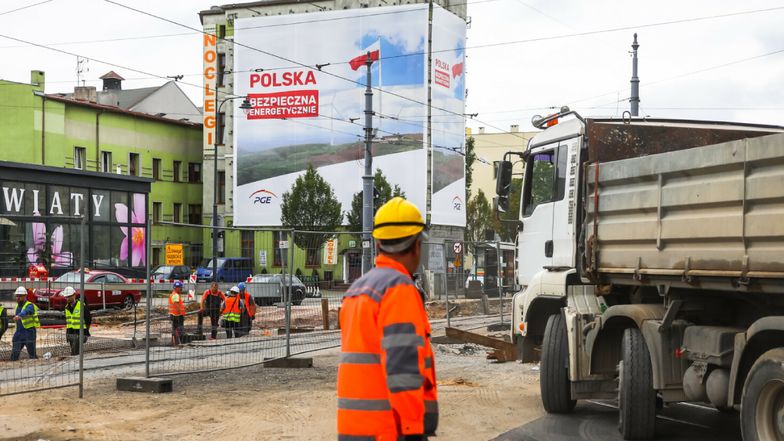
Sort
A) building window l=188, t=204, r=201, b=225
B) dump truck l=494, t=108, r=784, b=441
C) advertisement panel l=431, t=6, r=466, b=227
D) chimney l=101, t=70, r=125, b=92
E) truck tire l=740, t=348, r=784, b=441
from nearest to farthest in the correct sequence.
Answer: truck tire l=740, t=348, r=784, b=441 → dump truck l=494, t=108, r=784, b=441 → advertisement panel l=431, t=6, r=466, b=227 → building window l=188, t=204, r=201, b=225 → chimney l=101, t=70, r=125, b=92

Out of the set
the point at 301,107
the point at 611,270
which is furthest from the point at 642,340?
the point at 301,107

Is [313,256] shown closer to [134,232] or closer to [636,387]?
[636,387]

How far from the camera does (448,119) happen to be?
59.1m

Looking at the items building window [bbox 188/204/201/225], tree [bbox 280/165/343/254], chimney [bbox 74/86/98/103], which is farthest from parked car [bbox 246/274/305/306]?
chimney [bbox 74/86/98/103]

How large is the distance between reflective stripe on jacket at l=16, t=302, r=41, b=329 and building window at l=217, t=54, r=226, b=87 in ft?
162

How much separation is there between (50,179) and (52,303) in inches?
1016

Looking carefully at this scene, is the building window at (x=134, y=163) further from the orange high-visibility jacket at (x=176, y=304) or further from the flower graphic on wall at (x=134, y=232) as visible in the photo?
the orange high-visibility jacket at (x=176, y=304)

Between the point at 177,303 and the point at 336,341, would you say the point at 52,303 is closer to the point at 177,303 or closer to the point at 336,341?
the point at 177,303

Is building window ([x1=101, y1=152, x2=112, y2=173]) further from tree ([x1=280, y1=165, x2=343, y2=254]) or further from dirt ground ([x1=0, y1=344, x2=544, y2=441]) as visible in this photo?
dirt ground ([x1=0, y1=344, x2=544, y2=441])

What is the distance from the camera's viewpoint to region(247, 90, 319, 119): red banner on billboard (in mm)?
58656

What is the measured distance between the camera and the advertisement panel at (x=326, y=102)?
5656 centimetres

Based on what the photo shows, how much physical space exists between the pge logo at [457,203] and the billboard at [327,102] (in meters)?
3.63

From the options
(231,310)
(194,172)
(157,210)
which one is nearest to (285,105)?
(194,172)

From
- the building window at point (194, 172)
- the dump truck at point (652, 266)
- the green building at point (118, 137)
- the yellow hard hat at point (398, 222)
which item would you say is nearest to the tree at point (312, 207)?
the green building at point (118, 137)
